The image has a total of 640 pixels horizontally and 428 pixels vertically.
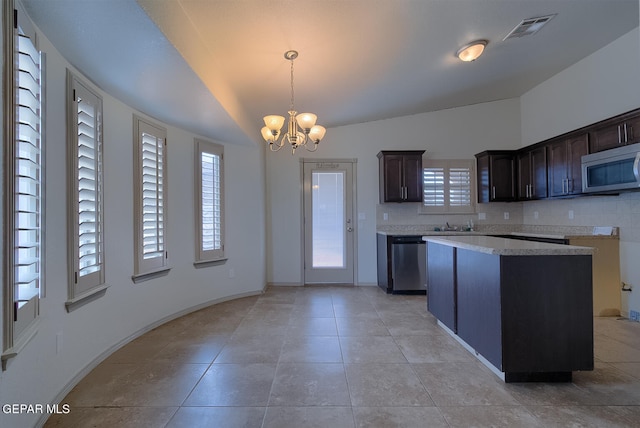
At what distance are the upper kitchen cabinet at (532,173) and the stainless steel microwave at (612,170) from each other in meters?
0.76

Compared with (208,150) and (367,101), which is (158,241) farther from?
(367,101)

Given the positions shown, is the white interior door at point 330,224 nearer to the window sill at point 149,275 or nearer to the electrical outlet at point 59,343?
the window sill at point 149,275

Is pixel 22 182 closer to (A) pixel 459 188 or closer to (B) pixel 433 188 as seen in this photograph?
(B) pixel 433 188

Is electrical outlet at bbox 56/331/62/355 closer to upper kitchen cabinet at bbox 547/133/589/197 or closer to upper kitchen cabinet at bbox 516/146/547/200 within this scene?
upper kitchen cabinet at bbox 547/133/589/197

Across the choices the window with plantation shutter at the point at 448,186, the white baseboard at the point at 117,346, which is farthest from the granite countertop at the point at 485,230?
the white baseboard at the point at 117,346

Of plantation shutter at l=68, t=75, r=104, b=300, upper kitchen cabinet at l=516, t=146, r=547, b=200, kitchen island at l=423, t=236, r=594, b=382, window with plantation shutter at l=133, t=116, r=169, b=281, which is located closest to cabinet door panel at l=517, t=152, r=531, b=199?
upper kitchen cabinet at l=516, t=146, r=547, b=200

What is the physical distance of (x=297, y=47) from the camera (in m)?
2.49

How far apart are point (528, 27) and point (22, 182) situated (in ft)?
13.0

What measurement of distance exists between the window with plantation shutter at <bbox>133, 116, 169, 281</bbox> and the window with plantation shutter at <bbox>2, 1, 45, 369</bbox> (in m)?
1.18

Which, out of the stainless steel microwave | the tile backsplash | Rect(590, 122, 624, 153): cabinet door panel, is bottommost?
the tile backsplash

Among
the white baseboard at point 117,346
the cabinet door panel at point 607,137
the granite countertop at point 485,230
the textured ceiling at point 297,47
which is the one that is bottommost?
the white baseboard at point 117,346

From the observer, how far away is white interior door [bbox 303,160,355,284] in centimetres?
496

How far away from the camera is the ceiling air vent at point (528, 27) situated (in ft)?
8.58

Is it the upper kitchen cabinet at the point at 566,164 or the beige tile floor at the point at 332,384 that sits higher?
the upper kitchen cabinet at the point at 566,164
